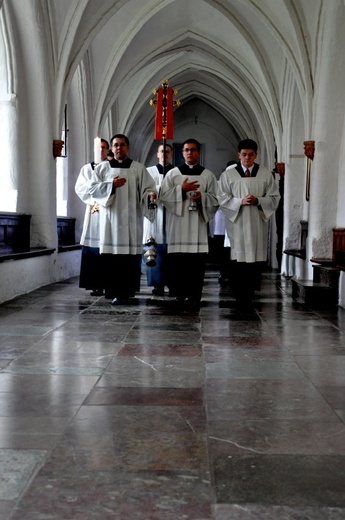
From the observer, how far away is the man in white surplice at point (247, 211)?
8.10 metres

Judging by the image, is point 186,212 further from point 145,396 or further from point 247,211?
point 145,396

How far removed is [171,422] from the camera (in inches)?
128

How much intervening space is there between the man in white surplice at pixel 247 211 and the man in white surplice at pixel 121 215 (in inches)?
37.8

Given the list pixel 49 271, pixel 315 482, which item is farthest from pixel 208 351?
pixel 49 271

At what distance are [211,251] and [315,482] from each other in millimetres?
20369

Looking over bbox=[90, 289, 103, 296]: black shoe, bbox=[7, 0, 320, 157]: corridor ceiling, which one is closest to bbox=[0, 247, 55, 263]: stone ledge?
bbox=[90, 289, 103, 296]: black shoe

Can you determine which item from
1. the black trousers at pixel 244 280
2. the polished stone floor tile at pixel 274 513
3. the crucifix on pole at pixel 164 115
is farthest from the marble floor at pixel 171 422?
the crucifix on pole at pixel 164 115

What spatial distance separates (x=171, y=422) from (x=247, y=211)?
518 cm

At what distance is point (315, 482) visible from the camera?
247 centimetres

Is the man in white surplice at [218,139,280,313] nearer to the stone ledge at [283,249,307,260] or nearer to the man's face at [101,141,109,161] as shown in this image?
the man's face at [101,141,109,161]

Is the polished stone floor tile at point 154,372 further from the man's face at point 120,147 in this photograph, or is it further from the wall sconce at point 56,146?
the wall sconce at point 56,146

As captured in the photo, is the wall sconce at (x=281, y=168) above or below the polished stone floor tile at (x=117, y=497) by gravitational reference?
above

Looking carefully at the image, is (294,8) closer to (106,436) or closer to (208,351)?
(208,351)

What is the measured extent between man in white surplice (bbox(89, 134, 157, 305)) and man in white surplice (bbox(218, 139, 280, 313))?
3.15 ft
